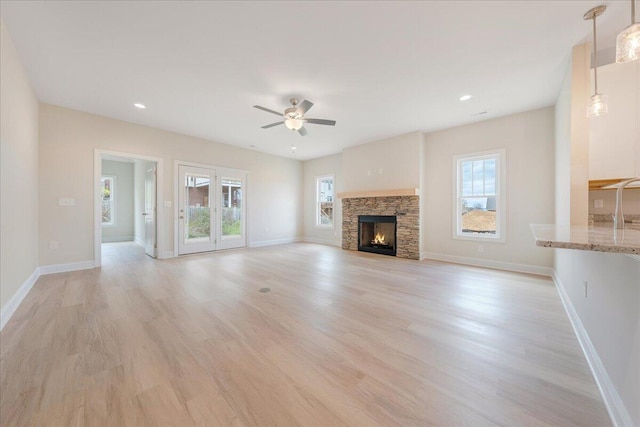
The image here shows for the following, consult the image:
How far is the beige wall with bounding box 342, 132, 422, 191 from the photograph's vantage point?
5180mm

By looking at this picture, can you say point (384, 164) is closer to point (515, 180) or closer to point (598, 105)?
point (515, 180)

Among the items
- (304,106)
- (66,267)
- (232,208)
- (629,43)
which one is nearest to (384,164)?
(304,106)

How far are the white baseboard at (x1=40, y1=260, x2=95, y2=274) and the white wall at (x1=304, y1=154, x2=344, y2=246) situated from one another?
5267 mm

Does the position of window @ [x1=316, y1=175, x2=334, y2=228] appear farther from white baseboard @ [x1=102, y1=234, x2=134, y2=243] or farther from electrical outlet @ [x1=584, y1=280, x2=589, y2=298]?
white baseboard @ [x1=102, y1=234, x2=134, y2=243]

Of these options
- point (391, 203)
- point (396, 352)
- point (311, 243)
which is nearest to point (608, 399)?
point (396, 352)

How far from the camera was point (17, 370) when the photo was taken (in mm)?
1574

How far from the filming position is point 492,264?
14.3 ft

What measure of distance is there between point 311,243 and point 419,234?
3.49 metres

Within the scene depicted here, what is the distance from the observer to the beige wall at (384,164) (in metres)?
5.18

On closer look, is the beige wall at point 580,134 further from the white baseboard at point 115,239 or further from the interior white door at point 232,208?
the white baseboard at point 115,239

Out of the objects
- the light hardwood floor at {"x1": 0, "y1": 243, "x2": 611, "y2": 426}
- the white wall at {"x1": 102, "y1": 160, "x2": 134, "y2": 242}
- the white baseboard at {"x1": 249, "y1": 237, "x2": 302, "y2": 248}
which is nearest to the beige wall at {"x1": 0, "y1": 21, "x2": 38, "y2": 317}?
the light hardwood floor at {"x1": 0, "y1": 243, "x2": 611, "y2": 426}

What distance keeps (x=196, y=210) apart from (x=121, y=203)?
13.6 feet

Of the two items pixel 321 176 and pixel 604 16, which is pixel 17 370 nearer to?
pixel 604 16

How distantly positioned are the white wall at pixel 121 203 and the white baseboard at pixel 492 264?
913cm
